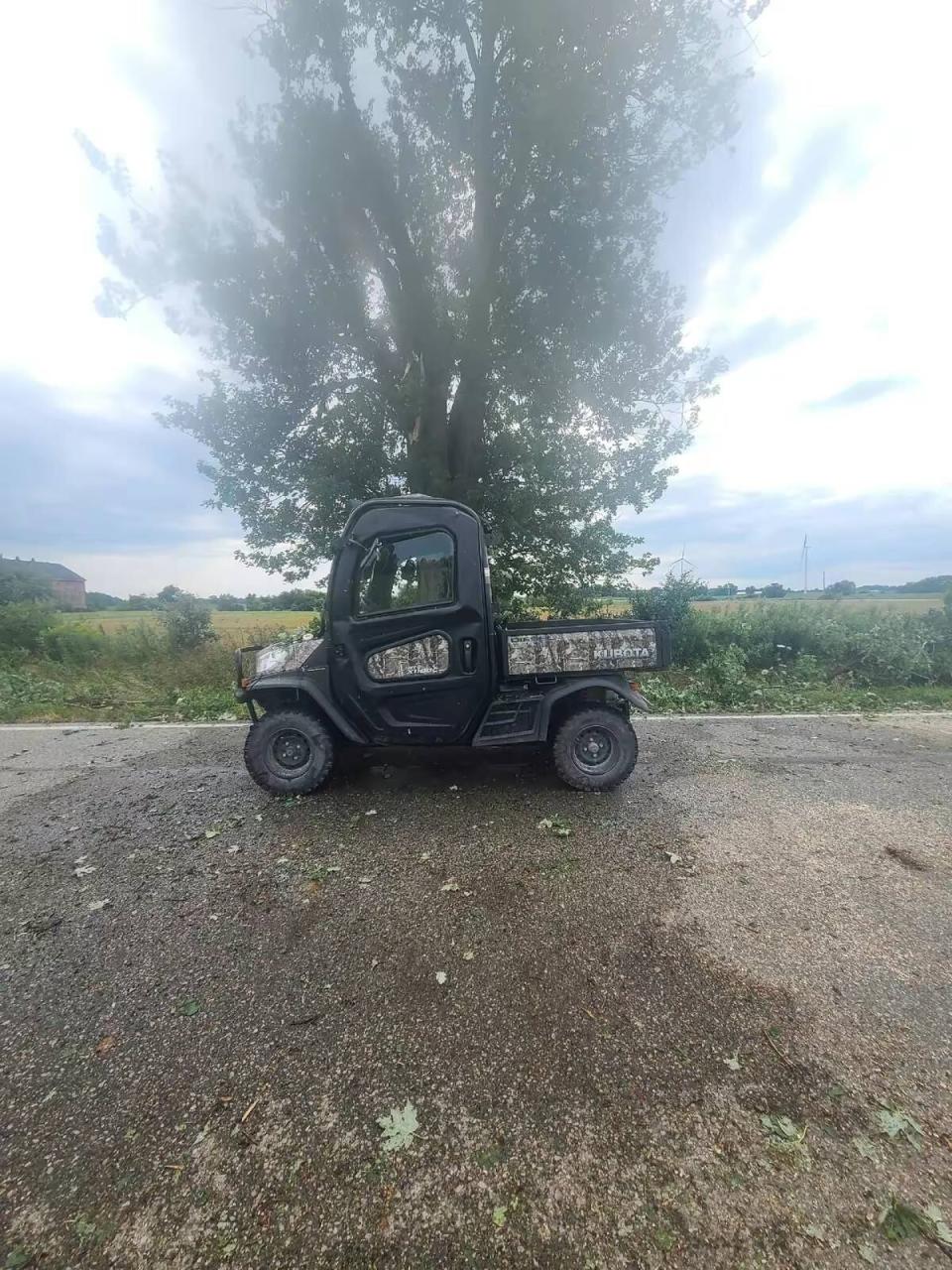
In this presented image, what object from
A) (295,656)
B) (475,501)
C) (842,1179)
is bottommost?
(842,1179)

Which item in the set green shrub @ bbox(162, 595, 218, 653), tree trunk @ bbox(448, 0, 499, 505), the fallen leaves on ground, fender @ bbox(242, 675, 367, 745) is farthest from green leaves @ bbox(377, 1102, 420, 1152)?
green shrub @ bbox(162, 595, 218, 653)

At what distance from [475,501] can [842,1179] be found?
8563mm

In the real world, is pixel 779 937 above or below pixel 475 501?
below

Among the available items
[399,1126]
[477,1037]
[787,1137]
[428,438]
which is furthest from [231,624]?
[787,1137]

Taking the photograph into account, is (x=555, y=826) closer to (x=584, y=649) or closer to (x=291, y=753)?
(x=584, y=649)

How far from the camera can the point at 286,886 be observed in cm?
297

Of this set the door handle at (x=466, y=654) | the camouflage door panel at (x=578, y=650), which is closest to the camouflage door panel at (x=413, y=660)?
the door handle at (x=466, y=654)

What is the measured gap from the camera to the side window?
4.05 meters

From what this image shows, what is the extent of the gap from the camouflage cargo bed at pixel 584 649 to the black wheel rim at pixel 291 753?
1.82 m

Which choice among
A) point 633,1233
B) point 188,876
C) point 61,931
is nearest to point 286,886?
point 188,876

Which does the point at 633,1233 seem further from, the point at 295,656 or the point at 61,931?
the point at 295,656

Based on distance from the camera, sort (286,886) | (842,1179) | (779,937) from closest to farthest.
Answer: (842,1179) → (779,937) → (286,886)

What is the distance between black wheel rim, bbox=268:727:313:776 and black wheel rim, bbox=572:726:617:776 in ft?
7.42

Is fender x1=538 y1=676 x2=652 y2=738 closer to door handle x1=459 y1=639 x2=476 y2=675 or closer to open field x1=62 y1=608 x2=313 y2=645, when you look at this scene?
door handle x1=459 y1=639 x2=476 y2=675
